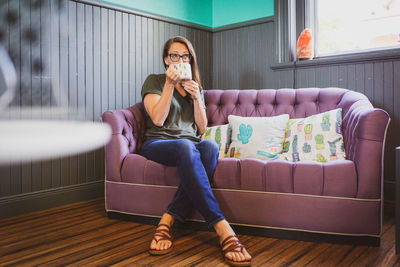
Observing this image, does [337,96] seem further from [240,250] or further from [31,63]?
[31,63]

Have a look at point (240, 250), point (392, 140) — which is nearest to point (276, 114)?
point (392, 140)

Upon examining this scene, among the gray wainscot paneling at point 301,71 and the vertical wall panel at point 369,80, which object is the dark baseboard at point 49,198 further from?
the vertical wall panel at point 369,80

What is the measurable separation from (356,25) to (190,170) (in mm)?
1861

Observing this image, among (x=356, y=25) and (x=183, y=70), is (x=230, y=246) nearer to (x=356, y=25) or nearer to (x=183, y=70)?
(x=183, y=70)

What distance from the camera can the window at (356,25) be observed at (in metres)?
2.38

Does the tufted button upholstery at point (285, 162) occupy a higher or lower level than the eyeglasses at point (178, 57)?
lower

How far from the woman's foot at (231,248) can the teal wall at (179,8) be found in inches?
73.1

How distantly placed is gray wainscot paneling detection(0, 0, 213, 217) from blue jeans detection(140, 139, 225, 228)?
30.8 inches

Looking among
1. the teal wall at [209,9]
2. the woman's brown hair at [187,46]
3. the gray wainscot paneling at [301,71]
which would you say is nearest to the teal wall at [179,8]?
the teal wall at [209,9]

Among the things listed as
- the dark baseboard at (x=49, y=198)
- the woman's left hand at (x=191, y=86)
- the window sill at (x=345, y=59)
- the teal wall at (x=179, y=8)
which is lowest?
the dark baseboard at (x=49, y=198)

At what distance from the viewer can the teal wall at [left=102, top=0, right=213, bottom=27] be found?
2.63 m

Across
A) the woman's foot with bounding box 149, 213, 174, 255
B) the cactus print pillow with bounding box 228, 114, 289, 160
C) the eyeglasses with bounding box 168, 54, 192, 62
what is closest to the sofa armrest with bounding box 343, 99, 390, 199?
the cactus print pillow with bounding box 228, 114, 289, 160

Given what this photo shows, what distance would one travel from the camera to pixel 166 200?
1.78 m

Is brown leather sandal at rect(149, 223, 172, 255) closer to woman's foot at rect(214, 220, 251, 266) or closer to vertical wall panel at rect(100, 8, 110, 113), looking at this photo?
woman's foot at rect(214, 220, 251, 266)
